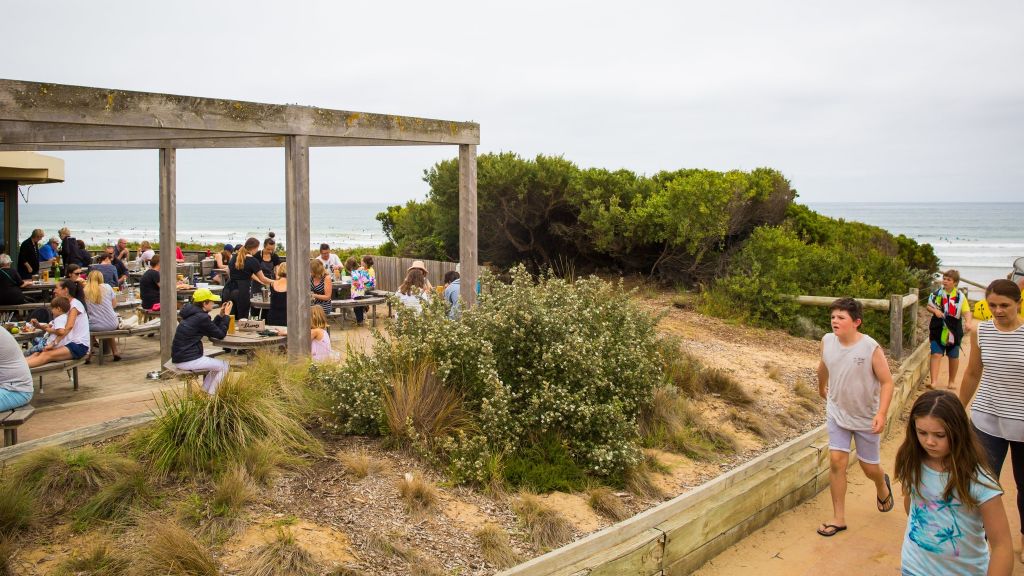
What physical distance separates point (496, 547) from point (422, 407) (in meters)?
1.42

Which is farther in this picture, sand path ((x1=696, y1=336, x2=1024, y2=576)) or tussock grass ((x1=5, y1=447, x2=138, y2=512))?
sand path ((x1=696, y1=336, x2=1024, y2=576))

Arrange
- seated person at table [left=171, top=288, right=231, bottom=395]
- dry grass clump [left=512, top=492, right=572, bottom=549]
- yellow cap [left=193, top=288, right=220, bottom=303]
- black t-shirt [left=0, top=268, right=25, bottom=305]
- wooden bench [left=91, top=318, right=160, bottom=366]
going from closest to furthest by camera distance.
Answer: dry grass clump [left=512, top=492, right=572, bottom=549]
seated person at table [left=171, top=288, right=231, bottom=395]
yellow cap [left=193, top=288, right=220, bottom=303]
wooden bench [left=91, top=318, right=160, bottom=366]
black t-shirt [left=0, top=268, right=25, bottom=305]

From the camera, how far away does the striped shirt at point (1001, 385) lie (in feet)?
14.8

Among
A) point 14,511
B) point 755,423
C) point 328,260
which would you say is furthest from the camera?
point 328,260

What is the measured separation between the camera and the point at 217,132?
21.4ft

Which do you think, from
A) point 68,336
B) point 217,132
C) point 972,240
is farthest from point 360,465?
point 972,240

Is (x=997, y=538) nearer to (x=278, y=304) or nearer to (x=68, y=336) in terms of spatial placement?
(x=68, y=336)

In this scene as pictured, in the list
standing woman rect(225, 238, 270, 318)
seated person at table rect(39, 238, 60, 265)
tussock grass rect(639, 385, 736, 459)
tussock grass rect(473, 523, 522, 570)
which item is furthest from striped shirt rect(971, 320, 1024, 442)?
seated person at table rect(39, 238, 60, 265)

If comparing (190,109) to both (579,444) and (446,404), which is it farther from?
(579,444)

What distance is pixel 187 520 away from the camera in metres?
4.37

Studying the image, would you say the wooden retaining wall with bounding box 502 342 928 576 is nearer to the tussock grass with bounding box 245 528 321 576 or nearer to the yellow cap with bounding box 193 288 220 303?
the tussock grass with bounding box 245 528 321 576

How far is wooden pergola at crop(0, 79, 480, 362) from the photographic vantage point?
5457 millimetres

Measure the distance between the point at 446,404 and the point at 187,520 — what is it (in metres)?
1.94

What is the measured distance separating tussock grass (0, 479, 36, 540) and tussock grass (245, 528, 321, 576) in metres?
1.31
